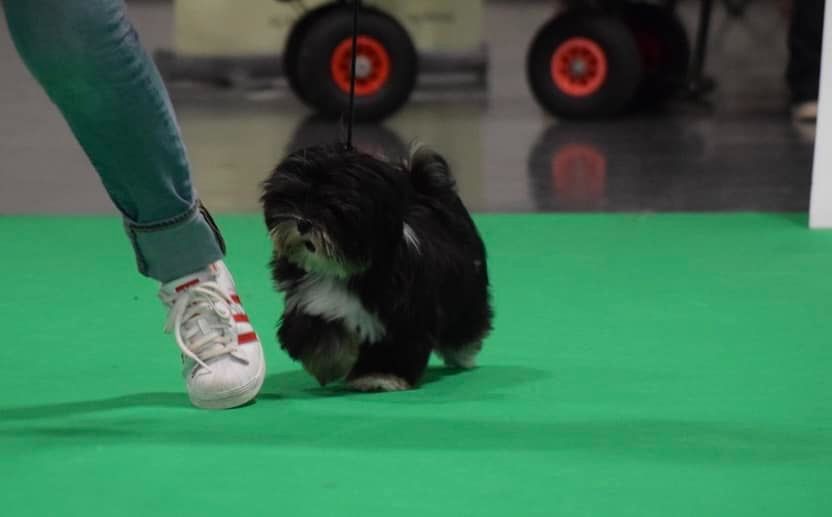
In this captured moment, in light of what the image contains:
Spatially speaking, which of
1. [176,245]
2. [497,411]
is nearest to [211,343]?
[176,245]

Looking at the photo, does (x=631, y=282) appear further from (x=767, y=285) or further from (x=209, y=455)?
(x=209, y=455)

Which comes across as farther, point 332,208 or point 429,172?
point 429,172

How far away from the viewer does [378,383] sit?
7.07 ft

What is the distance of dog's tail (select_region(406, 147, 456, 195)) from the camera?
2227mm

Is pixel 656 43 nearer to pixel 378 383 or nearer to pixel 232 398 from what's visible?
pixel 378 383

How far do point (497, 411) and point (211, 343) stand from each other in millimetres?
392

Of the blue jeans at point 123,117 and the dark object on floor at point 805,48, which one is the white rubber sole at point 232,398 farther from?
the dark object on floor at point 805,48

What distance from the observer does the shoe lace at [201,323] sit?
2.07m

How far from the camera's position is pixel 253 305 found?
2811mm

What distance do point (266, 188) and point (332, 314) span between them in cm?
20

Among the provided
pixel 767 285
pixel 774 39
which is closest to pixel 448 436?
pixel 767 285

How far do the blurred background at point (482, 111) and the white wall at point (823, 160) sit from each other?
0.35 meters

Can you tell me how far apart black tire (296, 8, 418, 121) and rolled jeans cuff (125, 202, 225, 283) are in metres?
3.80

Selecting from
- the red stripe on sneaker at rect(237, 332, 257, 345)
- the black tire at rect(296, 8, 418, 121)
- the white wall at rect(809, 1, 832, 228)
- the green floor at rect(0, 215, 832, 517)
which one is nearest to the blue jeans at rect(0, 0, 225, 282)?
the red stripe on sneaker at rect(237, 332, 257, 345)
